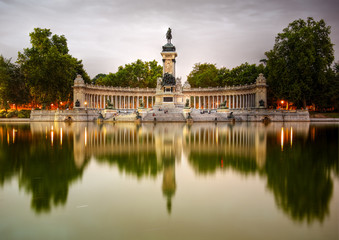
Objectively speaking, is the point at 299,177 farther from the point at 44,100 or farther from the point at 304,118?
the point at 44,100

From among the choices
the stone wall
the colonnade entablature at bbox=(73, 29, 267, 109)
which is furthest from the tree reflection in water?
the colonnade entablature at bbox=(73, 29, 267, 109)

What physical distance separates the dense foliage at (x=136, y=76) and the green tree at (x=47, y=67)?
30650mm

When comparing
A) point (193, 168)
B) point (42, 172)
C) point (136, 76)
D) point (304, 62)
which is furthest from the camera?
point (136, 76)

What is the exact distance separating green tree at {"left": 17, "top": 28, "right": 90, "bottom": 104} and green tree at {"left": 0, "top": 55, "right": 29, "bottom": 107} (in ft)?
11.3

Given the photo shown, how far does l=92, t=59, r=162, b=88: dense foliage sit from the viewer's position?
321 ft

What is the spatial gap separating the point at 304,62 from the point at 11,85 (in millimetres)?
63620

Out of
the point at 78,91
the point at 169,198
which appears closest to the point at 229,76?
the point at 78,91

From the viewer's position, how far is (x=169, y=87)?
6712 centimetres

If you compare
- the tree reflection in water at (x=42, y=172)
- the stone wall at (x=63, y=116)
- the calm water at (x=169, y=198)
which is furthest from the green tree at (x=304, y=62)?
the tree reflection in water at (x=42, y=172)

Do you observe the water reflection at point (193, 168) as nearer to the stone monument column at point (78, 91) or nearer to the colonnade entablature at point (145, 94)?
the colonnade entablature at point (145, 94)

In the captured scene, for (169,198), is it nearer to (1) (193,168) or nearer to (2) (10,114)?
(1) (193,168)

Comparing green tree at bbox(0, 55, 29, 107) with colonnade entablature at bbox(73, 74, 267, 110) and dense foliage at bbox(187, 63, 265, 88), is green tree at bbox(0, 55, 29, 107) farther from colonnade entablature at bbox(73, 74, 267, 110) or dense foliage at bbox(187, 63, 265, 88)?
dense foliage at bbox(187, 63, 265, 88)

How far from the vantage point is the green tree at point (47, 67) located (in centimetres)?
5794

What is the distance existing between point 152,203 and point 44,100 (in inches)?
2414
